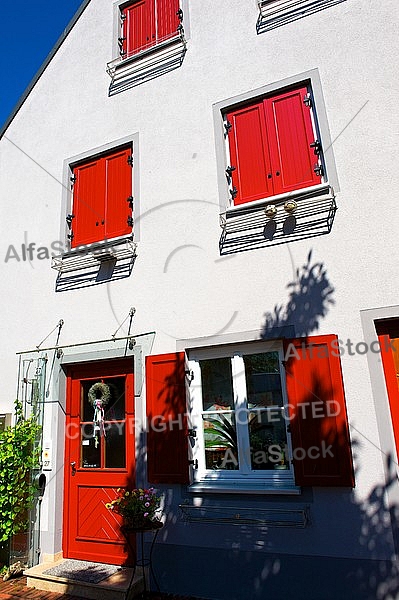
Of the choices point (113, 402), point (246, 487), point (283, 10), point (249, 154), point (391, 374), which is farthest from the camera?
point (113, 402)

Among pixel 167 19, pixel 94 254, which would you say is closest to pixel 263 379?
pixel 94 254

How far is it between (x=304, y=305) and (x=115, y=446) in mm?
2860

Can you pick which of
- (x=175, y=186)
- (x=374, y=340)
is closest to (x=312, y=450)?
(x=374, y=340)

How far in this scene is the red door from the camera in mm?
5055

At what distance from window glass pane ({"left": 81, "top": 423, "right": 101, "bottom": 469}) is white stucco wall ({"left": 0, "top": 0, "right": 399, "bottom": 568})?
1189 millimetres

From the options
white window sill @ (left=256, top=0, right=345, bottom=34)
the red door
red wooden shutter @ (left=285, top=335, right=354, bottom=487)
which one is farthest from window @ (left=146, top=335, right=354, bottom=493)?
white window sill @ (left=256, top=0, right=345, bottom=34)

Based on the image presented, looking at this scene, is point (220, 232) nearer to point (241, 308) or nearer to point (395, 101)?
point (241, 308)

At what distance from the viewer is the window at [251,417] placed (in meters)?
3.97

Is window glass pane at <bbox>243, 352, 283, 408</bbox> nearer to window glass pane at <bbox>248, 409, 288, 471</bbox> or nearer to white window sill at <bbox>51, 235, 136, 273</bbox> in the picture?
window glass pane at <bbox>248, 409, 288, 471</bbox>

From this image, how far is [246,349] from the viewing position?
4.64 m

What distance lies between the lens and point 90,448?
5426mm

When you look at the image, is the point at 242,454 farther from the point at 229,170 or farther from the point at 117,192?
the point at 117,192

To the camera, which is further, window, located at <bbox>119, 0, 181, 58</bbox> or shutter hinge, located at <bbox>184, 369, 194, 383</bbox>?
window, located at <bbox>119, 0, 181, 58</bbox>

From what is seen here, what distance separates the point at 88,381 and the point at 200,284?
→ 2.07m
